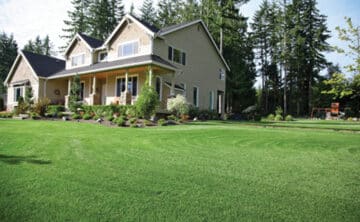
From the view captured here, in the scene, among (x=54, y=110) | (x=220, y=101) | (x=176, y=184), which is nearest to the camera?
(x=176, y=184)

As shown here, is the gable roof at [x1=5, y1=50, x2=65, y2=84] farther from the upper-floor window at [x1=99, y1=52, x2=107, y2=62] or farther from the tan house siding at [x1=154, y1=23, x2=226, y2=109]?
the tan house siding at [x1=154, y1=23, x2=226, y2=109]

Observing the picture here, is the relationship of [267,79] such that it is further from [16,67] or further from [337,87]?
[16,67]

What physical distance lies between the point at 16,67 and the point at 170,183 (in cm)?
2919

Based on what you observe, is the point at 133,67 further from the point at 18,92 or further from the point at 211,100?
the point at 18,92

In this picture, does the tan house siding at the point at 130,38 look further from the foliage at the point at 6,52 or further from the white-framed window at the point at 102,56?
the foliage at the point at 6,52

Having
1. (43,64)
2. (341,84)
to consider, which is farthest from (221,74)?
(43,64)

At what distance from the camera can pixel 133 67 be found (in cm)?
1642

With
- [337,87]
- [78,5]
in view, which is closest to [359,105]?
[337,87]

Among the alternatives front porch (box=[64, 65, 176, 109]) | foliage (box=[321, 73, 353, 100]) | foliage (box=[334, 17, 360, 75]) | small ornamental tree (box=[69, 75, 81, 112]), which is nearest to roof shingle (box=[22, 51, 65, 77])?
front porch (box=[64, 65, 176, 109])

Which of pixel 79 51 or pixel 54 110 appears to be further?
pixel 79 51

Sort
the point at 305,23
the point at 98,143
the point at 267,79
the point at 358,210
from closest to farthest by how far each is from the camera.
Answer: the point at 358,210
the point at 98,143
the point at 305,23
the point at 267,79

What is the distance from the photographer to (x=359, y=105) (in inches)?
1112

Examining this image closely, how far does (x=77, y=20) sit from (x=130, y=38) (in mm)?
26468

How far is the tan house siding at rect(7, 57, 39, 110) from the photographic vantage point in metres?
22.9
